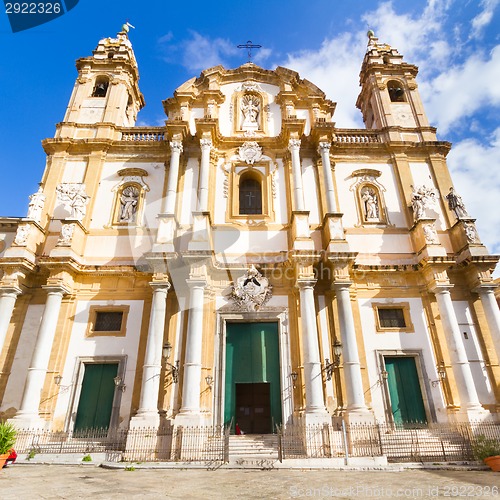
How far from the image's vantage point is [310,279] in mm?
14414

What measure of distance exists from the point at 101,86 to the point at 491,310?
23.5m

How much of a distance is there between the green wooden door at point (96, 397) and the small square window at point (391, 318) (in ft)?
35.4

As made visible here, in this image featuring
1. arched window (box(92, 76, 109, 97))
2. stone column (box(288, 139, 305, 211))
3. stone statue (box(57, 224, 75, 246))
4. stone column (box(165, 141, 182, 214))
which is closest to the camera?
stone statue (box(57, 224, 75, 246))

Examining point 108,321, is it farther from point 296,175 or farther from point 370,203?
point 370,203

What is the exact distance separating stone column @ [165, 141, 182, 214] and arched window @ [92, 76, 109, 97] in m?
7.84

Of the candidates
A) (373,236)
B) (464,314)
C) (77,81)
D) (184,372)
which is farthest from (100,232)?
(464,314)

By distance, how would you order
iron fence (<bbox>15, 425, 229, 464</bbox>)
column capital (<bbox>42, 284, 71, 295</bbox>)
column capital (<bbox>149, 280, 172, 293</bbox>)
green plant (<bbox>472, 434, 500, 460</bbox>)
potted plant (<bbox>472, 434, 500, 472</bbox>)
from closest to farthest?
1. potted plant (<bbox>472, 434, 500, 472</bbox>)
2. green plant (<bbox>472, 434, 500, 460</bbox>)
3. iron fence (<bbox>15, 425, 229, 464</bbox>)
4. column capital (<bbox>42, 284, 71, 295</bbox>)
5. column capital (<bbox>149, 280, 172, 293</bbox>)

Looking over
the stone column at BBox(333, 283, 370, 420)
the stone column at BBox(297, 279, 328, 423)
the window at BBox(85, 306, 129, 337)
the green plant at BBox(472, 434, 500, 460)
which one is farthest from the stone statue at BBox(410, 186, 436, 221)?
the window at BBox(85, 306, 129, 337)

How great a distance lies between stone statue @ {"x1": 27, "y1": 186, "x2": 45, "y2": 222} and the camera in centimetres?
1599

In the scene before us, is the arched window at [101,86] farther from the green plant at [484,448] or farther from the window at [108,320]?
the green plant at [484,448]

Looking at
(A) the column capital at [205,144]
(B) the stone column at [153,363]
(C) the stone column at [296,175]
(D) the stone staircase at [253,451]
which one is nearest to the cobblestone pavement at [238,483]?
(D) the stone staircase at [253,451]

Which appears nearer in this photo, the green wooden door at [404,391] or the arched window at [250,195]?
the green wooden door at [404,391]

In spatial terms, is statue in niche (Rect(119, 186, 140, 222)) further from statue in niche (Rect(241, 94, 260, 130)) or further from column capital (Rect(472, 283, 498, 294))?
column capital (Rect(472, 283, 498, 294))

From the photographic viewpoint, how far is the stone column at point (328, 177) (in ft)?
54.3
